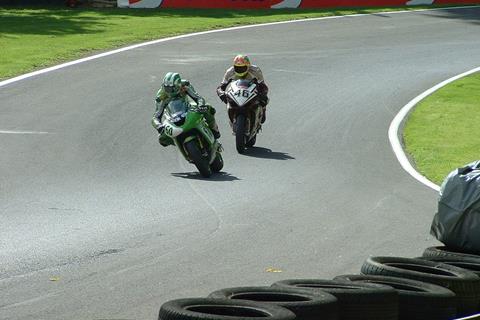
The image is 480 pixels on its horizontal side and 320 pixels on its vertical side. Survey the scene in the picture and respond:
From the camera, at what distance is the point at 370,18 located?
1367 inches

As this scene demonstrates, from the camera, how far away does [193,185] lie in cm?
1473

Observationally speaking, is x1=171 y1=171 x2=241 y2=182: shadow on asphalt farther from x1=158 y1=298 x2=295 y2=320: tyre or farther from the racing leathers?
x1=158 y1=298 x2=295 y2=320: tyre

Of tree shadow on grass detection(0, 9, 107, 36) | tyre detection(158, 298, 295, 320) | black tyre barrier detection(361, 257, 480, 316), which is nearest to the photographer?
tyre detection(158, 298, 295, 320)

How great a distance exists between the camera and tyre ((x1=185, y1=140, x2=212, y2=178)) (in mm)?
15508

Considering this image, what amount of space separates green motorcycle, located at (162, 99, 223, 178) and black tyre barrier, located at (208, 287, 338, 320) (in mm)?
8001

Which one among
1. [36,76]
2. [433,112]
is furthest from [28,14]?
[433,112]

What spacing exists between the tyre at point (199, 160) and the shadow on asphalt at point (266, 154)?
6.76ft

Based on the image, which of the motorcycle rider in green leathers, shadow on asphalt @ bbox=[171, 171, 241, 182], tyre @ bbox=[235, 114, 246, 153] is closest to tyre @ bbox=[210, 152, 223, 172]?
shadow on asphalt @ bbox=[171, 171, 241, 182]

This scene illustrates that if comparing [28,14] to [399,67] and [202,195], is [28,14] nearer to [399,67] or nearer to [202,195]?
[399,67]

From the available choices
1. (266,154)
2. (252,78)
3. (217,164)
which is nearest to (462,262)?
(217,164)

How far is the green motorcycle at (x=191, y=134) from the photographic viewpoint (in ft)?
51.9

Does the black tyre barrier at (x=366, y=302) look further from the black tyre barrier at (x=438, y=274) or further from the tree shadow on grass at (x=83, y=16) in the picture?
the tree shadow on grass at (x=83, y=16)

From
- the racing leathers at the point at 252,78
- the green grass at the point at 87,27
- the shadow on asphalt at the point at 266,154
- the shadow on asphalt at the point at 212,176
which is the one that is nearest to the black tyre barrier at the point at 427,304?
the shadow on asphalt at the point at 212,176

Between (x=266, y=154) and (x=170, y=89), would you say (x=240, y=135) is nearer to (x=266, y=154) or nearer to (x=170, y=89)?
(x=266, y=154)
